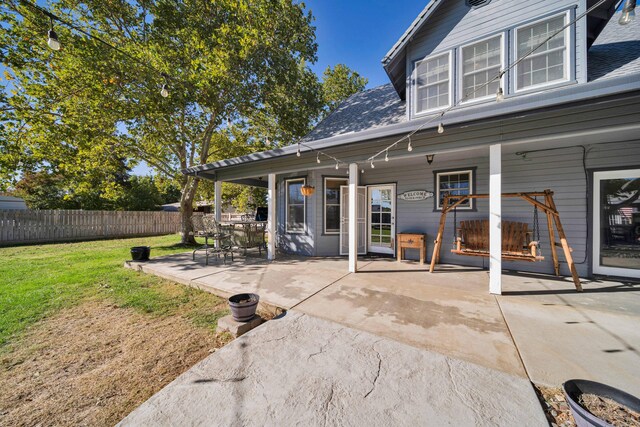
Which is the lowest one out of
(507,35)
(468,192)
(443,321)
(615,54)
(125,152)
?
(443,321)

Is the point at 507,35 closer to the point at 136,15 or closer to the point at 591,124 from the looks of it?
the point at 591,124

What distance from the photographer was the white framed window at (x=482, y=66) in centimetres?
482

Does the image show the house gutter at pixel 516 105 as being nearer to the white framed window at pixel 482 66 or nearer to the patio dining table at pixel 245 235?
the white framed window at pixel 482 66

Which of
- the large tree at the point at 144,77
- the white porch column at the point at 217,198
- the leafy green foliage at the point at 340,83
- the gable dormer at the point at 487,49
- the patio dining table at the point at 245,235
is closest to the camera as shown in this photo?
the gable dormer at the point at 487,49

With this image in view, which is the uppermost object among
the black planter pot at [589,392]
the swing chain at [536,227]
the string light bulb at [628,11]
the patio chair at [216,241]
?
the string light bulb at [628,11]

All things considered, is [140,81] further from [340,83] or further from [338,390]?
[340,83]

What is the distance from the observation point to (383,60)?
227 inches

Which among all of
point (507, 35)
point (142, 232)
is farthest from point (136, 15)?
point (507, 35)

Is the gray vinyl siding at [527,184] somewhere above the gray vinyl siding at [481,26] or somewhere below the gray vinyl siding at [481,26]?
below

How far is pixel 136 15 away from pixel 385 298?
Result: 38.3 feet

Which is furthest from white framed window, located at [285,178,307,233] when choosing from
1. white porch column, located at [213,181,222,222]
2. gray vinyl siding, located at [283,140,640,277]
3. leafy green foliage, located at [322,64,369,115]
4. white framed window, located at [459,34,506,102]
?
leafy green foliage, located at [322,64,369,115]

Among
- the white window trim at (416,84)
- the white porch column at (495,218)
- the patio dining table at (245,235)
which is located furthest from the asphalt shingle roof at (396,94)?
the patio dining table at (245,235)

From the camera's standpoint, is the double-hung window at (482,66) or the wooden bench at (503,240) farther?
the double-hung window at (482,66)

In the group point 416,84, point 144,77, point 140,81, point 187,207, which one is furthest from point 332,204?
point 140,81
